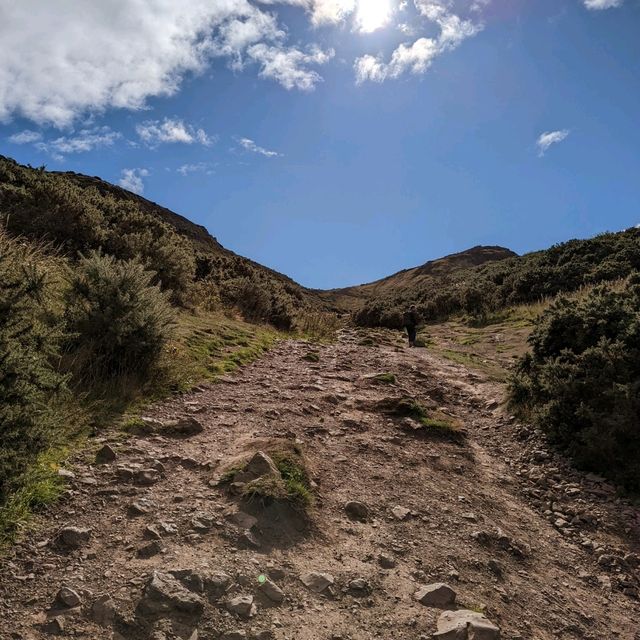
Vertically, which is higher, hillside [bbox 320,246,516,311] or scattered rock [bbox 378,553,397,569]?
hillside [bbox 320,246,516,311]

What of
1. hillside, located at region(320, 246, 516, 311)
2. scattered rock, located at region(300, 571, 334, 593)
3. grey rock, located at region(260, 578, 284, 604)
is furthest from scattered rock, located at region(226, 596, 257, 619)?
hillside, located at region(320, 246, 516, 311)

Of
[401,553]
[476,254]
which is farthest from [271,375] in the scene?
[476,254]

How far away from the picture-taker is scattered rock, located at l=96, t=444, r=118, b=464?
512 cm

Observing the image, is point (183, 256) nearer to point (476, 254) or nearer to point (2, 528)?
point (2, 528)

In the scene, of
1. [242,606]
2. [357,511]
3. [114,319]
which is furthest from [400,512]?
[114,319]

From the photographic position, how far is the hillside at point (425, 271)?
88.1 metres

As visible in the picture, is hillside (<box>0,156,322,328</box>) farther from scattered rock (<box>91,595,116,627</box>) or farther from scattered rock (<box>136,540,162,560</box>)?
scattered rock (<box>91,595,116,627</box>)

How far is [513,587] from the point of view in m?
4.06

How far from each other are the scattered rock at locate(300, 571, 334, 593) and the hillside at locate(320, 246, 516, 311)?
81443 millimetres

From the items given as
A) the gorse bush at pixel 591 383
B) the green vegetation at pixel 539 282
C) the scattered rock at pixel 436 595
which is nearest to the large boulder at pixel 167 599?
the scattered rock at pixel 436 595

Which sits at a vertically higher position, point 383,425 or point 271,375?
point 271,375

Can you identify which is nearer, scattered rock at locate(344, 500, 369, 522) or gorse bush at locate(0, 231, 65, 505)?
gorse bush at locate(0, 231, 65, 505)

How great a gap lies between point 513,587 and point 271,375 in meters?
6.81

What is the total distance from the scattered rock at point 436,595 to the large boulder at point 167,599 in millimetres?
1656
